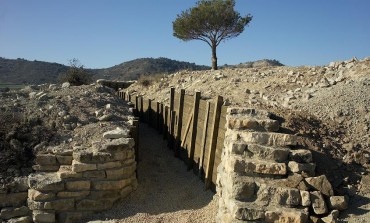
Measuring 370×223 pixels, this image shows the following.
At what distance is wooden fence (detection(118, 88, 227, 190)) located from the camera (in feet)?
27.7

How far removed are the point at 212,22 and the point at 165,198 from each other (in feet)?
60.6

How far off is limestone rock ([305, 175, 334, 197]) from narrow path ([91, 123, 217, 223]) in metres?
2.51

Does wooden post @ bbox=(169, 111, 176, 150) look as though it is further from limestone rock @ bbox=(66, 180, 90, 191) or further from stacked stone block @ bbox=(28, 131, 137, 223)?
limestone rock @ bbox=(66, 180, 90, 191)

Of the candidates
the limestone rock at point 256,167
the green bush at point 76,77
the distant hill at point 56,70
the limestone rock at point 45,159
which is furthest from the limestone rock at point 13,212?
the distant hill at point 56,70

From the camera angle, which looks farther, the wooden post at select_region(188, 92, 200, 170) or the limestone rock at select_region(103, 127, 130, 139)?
the wooden post at select_region(188, 92, 200, 170)

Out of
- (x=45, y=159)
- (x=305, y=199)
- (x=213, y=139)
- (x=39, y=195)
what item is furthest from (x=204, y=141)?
(x=305, y=199)

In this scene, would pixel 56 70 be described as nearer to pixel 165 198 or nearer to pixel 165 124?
pixel 165 124

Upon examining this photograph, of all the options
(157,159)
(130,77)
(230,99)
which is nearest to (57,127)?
(157,159)

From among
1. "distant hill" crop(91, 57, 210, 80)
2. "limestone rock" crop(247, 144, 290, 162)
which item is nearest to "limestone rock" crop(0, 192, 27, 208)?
"limestone rock" crop(247, 144, 290, 162)

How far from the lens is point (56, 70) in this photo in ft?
173

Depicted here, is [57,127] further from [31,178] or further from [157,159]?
[157,159]

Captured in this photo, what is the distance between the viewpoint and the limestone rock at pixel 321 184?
18.1 feet

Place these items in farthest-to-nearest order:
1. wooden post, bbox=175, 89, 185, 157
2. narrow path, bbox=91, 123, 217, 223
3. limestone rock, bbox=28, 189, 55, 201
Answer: wooden post, bbox=175, 89, 185, 157
limestone rock, bbox=28, 189, 55, 201
narrow path, bbox=91, 123, 217, 223

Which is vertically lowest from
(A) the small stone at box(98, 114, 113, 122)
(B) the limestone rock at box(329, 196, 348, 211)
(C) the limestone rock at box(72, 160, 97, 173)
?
(C) the limestone rock at box(72, 160, 97, 173)
